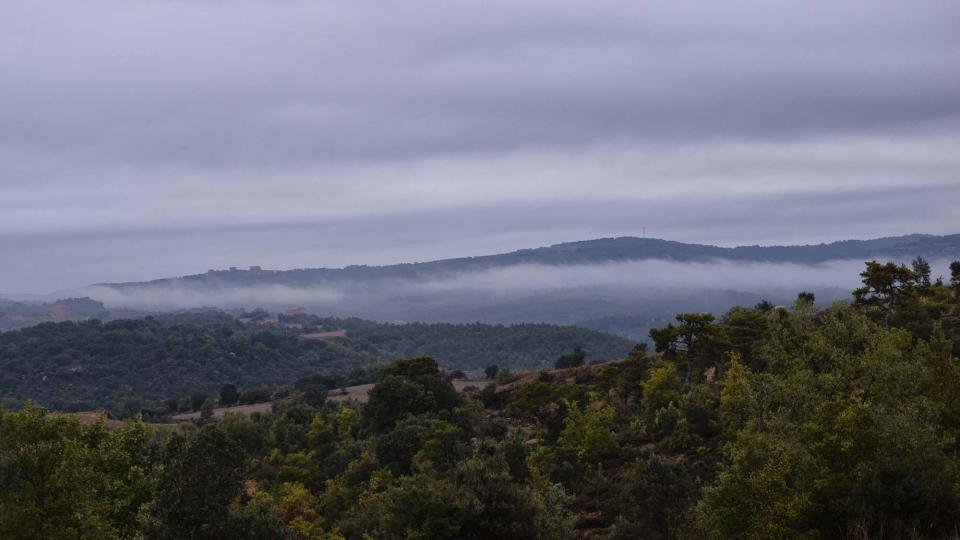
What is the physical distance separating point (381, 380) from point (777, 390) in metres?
46.1

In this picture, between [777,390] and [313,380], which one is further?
[313,380]

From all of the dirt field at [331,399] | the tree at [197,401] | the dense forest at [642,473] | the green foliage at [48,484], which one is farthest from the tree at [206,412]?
the green foliage at [48,484]

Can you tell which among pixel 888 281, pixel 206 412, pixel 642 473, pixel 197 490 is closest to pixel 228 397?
pixel 206 412

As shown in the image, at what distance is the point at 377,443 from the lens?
199 feet

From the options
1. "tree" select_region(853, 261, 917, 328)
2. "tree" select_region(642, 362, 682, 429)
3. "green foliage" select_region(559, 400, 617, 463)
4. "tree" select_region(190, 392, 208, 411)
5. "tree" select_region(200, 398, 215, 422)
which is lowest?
"tree" select_region(190, 392, 208, 411)

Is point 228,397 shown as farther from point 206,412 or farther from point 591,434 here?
point 591,434

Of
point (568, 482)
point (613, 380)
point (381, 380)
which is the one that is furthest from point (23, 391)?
point (568, 482)

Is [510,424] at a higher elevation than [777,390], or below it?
below

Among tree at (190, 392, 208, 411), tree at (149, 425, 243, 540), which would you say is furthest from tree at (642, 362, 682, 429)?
tree at (190, 392, 208, 411)

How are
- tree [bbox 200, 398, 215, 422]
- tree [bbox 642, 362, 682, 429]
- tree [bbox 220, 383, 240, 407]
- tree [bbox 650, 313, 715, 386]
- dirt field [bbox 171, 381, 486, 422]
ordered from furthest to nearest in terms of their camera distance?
tree [bbox 220, 383, 240, 407], dirt field [bbox 171, 381, 486, 422], tree [bbox 200, 398, 215, 422], tree [bbox 650, 313, 715, 386], tree [bbox 642, 362, 682, 429]

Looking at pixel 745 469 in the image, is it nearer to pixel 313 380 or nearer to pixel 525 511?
pixel 525 511

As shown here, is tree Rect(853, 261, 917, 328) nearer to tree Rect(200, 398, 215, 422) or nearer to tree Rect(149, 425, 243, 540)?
tree Rect(149, 425, 243, 540)

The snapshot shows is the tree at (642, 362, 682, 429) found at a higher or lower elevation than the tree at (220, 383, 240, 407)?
higher

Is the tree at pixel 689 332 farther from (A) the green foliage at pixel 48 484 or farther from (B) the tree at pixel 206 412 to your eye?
(B) the tree at pixel 206 412
